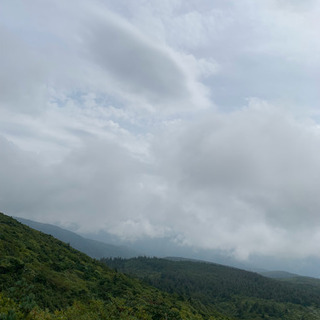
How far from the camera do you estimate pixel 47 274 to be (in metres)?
33.3

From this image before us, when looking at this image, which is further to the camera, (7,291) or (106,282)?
(106,282)

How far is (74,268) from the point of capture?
46.0 meters

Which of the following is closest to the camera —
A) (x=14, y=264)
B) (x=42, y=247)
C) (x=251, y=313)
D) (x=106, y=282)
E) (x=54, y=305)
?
(x=54, y=305)

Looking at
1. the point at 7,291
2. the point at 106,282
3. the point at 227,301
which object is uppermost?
the point at 7,291

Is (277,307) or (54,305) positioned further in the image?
(277,307)

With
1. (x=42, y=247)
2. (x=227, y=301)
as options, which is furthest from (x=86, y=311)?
(x=227, y=301)

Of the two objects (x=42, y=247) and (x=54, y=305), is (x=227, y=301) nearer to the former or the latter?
(x=42, y=247)

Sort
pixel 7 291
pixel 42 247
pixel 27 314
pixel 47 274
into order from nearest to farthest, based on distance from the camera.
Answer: pixel 27 314 < pixel 7 291 < pixel 47 274 < pixel 42 247

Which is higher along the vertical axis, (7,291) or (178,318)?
(7,291)

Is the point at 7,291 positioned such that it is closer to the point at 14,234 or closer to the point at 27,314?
the point at 27,314

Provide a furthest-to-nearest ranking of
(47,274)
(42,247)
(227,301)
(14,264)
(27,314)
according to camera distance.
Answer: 1. (227,301)
2. (42,247)
3. (47,274)
4. (14,264)
5. (27,314)

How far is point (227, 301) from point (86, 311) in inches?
7538

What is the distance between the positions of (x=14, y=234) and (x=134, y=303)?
28.1m

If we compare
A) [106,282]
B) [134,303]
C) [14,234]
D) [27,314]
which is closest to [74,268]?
[106,282]
